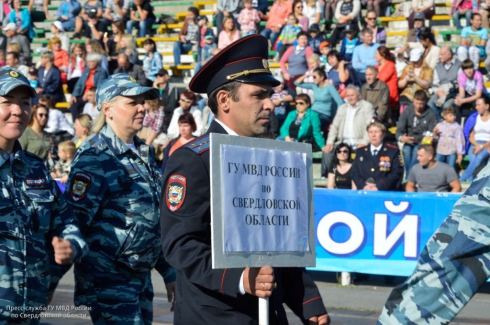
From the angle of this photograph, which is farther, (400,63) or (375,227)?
(400,63)

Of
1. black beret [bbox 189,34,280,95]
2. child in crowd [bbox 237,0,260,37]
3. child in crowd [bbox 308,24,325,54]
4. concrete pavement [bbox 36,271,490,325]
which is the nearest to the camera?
black beret [bbox 189,34,280,95]

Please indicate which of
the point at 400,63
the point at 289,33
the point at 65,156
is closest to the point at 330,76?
the point at 400,63

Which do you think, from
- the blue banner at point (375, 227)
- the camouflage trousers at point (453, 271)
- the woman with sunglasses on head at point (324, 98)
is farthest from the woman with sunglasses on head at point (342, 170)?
the camouflage trousers at point (453, 271)

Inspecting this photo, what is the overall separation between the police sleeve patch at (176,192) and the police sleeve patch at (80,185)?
4.98 feet

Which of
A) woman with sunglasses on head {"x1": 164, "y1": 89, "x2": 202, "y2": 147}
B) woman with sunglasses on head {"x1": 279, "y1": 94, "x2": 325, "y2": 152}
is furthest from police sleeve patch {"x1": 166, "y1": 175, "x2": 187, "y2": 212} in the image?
woman with sunglasses on head {"x1": 164, "y1": 89, "x2": 202, "y2": 147}

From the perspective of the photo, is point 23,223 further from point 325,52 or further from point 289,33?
point 289,33

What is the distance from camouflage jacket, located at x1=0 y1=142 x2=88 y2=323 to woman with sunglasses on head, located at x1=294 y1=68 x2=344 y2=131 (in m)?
10.1

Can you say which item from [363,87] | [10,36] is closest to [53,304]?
[363,87]

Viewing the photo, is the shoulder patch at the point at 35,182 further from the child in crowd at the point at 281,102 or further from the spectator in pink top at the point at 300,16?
the spectator in pink top at the point at 300,16

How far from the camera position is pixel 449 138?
12555mm

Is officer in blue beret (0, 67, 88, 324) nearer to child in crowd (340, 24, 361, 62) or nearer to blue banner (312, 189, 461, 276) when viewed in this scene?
blue banner (312, 189, 461, 276)

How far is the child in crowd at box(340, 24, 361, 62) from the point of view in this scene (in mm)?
16000

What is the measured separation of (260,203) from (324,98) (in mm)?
11150

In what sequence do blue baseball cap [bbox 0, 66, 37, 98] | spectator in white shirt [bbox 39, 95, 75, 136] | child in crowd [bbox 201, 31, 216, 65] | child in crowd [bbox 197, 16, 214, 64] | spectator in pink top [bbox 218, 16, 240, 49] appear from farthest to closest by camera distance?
child in crowd [bbox 197, 16, 214, 64] < child in crowd [bbox 201, 31, 216, 65] < spectator in pink top [bbox 218, 16, 240, 49] < spectator in white shirt [bbox 39, 95, 75, 136] < blue baseball cap [bbox 0, 66, 37, 98]
